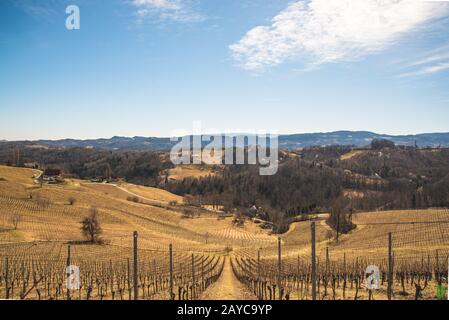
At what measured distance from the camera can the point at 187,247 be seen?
3666 cm

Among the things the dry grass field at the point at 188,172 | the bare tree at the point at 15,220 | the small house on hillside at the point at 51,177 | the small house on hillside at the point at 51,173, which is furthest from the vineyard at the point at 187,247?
the dry grass field at the point at 188,172

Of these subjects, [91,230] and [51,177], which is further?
[51,177]

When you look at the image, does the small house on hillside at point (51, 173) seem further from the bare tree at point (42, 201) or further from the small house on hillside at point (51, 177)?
the bare tree at point (42, 201)

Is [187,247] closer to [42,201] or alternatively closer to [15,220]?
[15,220]

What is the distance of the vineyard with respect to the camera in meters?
17.4

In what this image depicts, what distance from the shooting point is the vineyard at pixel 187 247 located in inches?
683

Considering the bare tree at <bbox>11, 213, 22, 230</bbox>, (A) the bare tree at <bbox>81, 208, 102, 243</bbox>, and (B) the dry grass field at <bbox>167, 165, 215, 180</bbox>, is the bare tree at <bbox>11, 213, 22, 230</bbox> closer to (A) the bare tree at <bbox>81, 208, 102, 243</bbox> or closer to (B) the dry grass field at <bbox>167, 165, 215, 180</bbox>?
(A) the bare tree at <bbox>81, 208, 102, 243</bbox>

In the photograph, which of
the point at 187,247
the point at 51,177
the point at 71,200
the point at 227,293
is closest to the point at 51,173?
the point at 51,177

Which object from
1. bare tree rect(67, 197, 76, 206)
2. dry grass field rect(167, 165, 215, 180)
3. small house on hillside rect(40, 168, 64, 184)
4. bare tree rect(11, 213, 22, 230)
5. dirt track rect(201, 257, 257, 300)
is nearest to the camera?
dirt track rect(201, 257, 257, 300)

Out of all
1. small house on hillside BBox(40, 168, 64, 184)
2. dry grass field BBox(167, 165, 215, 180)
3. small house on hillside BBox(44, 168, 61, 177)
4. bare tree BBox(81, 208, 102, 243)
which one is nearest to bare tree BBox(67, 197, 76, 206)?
small house on hillside BBox(40, 168, 64, 184)

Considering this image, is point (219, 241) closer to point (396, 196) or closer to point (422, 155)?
point (396, 196)

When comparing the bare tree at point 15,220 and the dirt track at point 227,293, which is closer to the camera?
the dirt track at point 227,293

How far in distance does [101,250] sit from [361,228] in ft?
84.3
